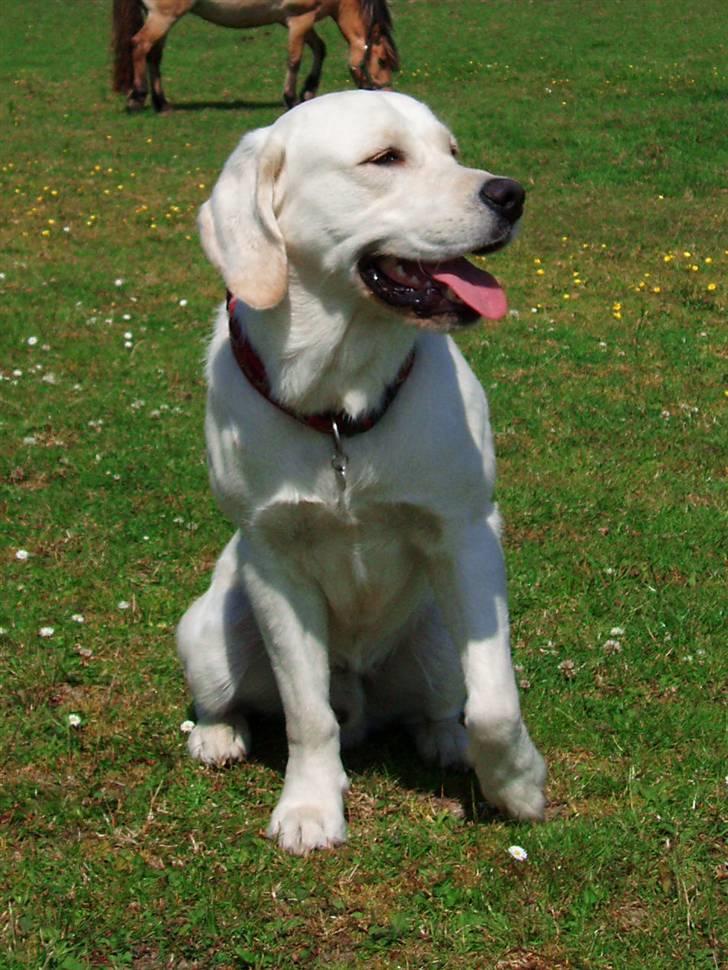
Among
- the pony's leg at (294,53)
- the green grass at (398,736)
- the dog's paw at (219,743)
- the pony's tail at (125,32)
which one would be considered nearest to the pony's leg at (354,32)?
the pony's leg at (294,53)

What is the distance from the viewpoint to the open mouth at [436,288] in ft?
10.6

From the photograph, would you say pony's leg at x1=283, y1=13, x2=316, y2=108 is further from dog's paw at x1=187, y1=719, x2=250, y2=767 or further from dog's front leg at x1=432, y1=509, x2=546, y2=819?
dog's front leg at x1=432, y1=509, x2=546, y2=819

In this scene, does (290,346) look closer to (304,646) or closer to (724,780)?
(304,646)

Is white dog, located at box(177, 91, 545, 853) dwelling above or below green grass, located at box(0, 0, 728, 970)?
above

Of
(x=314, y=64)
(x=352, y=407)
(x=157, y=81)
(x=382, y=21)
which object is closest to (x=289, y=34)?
(x=314, y=64)

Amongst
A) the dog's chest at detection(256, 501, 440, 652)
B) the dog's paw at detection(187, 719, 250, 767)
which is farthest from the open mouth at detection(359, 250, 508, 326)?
the dog's paw at detection(187, 719, 250, 767)

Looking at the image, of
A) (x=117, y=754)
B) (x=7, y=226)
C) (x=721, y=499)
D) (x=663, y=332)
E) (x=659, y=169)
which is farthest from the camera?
(x=659, y=169)

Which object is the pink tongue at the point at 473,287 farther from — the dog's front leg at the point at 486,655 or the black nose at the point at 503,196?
the dog's front leg at the point at 486,655

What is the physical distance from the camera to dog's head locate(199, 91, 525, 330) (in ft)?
10.5

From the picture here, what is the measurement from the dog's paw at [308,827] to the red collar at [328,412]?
970mm

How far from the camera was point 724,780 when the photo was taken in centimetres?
366

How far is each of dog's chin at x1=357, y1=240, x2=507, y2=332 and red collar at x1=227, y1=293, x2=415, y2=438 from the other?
7.2 inches

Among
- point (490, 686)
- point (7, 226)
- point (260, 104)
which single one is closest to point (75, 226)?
point (7, 226)

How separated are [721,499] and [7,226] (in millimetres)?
7765
